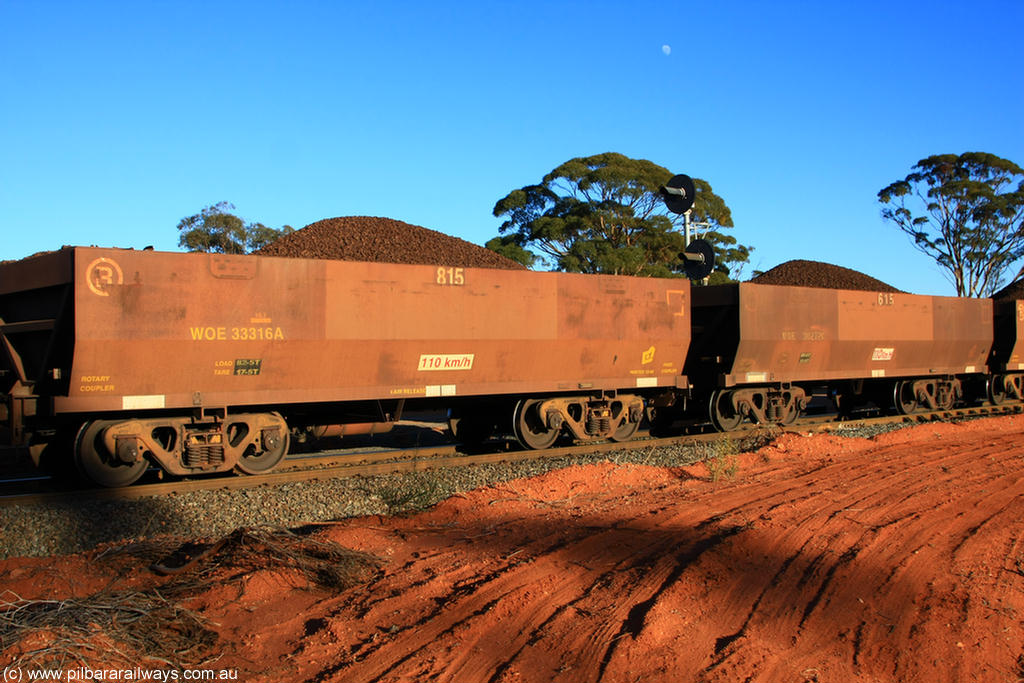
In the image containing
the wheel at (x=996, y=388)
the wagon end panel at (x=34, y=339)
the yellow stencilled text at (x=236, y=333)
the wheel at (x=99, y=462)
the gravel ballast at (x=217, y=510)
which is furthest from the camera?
the wheel at (x=996, y=388)

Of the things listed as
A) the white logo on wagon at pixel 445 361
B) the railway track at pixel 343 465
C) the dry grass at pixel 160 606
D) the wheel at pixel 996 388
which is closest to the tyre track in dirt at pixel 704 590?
the dry grass at pixel 160 606

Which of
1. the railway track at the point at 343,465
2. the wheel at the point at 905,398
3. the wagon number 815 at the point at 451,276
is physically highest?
the wagon number 815 at the point at 451,276

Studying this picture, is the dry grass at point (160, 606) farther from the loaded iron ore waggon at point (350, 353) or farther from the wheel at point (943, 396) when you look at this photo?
the wheel at point (943, 396)

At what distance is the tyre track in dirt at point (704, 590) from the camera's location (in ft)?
13.9

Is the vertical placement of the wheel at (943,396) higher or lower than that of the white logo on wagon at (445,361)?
lower

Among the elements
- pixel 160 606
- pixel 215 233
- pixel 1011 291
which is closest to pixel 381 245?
pixel 215 233

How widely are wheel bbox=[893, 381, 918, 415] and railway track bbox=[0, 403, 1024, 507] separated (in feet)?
9.36

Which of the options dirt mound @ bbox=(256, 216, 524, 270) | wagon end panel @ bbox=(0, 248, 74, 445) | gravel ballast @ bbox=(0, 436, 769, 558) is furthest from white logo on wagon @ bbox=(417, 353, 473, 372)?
dirt mound @ bbox=(256, 216, 524, 270)

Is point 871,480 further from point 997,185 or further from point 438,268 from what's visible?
point 997,185

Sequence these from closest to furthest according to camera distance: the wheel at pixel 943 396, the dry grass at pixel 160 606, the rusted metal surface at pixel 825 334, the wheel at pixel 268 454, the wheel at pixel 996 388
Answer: the dry grass at pixel 160 606 → the wheel at pixel 268 454 → the rusted metal surface at pixel 825 334 → the wheel at pixel 943 396 → the wheel at pixel 996 388

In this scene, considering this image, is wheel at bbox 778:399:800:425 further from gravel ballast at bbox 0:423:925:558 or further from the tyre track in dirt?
gravel ballast at bbox 0:423:925:558

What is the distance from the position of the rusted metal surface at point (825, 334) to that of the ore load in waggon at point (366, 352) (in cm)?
5

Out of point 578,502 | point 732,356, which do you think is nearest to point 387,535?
point 578,502

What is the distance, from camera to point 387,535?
6.76m
